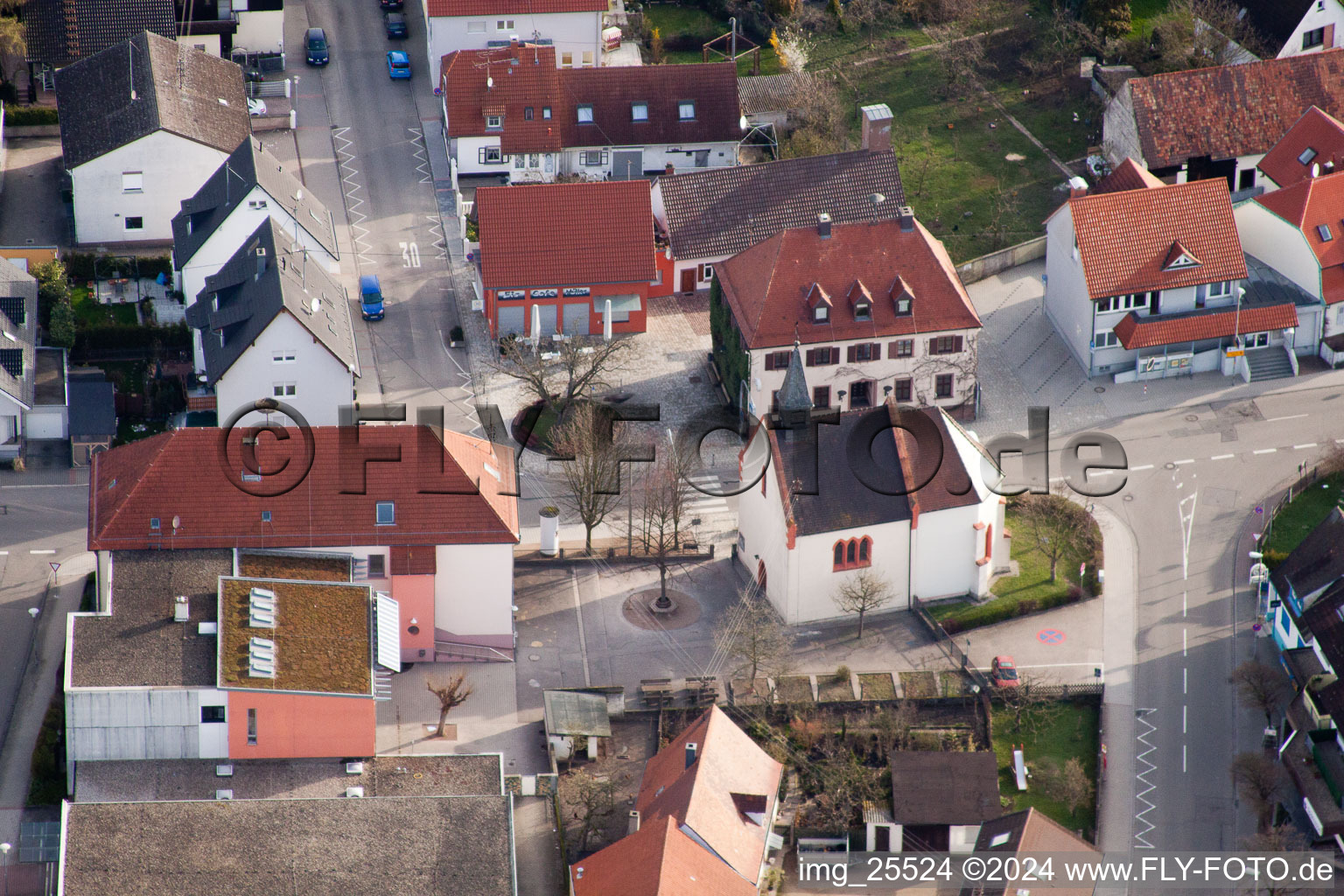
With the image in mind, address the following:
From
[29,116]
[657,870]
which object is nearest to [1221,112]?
[657,870]

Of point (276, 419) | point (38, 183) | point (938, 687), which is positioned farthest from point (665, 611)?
point (38, 183)

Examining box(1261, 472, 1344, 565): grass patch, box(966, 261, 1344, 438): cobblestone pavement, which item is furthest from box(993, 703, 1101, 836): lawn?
box(966, 261, 1344, 438): cobblestone pavement

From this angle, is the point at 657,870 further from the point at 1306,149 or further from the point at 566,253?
the point at 1306,149

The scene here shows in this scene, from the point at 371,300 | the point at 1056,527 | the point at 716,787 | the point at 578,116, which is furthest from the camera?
the point at 578,116

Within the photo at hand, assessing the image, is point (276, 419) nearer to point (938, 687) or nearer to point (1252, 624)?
point (938, 687)

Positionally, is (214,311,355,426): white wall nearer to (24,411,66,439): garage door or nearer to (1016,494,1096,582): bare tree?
(24,411,66,439): garage door

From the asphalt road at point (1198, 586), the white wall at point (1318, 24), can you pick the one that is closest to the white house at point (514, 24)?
the white wall at point (1318, 24)
